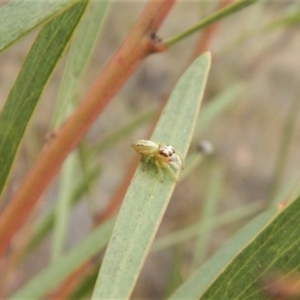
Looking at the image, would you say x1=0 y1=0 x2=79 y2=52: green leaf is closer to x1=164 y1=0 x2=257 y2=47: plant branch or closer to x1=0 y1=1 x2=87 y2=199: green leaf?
x1=0 y1=1 x2=87 y2=199: green leaf

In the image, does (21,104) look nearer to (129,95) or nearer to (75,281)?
(75,281)

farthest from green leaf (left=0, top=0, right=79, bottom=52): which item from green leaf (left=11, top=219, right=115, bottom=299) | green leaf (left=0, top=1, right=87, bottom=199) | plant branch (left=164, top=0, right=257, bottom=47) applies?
green leaf (left=11, top=219, right=115, bottom=299)

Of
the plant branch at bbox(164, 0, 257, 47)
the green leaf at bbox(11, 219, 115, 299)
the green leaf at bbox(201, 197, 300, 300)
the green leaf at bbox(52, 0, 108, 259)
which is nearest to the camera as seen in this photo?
the green leaf at bbox(201, 197, 300, 300)

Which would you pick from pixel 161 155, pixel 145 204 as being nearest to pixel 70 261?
pixel 161 155

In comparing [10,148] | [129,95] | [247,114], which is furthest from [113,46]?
[10,148]

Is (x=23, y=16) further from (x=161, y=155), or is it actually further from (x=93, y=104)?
(x=161, y=155)

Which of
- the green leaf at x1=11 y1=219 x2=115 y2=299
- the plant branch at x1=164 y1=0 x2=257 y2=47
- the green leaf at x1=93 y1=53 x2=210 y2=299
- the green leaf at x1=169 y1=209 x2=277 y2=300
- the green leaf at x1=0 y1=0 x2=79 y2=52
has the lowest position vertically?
the green leaf at x1=11 y1=219 x2=115 y2=299
